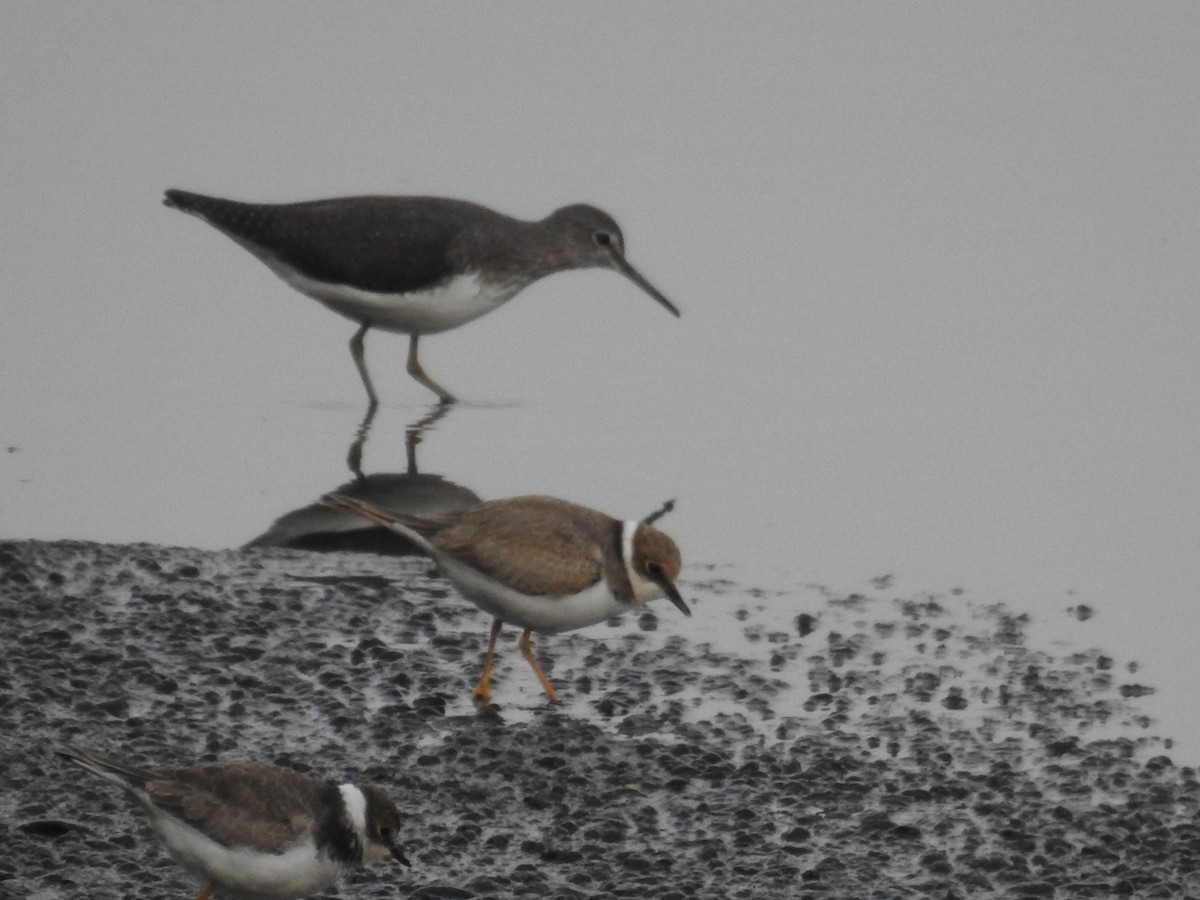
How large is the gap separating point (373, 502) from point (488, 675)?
9.98 feet

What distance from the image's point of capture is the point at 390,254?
13.0 m

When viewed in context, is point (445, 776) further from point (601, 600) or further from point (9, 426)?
point (9, 426)

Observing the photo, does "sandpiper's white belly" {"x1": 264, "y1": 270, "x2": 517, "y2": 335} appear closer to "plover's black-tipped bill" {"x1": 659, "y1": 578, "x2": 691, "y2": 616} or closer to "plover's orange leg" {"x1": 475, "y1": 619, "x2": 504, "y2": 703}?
"plover's orange leg" {"x1": 475, "y1": 619, "x2": 504, "y2": 703}

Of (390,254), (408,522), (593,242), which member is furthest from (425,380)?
(408,522)

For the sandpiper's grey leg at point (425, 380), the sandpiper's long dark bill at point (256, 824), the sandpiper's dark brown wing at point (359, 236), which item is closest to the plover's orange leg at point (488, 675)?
the sandpiper's long dark bill at point (256, 824)

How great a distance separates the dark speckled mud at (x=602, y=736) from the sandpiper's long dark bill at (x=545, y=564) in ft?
0.98

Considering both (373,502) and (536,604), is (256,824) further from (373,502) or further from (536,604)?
(373,502)

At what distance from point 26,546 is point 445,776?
3169 mm

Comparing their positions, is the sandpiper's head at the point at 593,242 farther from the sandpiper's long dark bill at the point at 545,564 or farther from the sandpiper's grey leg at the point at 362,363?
the sandpiper's long dark bill at the point at 545,564

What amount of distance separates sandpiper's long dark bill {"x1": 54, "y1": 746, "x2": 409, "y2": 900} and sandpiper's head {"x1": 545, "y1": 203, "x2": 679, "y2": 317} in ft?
26.7

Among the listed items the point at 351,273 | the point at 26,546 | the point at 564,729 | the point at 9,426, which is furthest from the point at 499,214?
the point at 564,729

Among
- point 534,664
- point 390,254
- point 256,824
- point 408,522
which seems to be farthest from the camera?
point 390,254

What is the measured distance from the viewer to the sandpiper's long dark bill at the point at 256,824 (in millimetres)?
6359

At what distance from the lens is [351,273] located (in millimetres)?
13062
